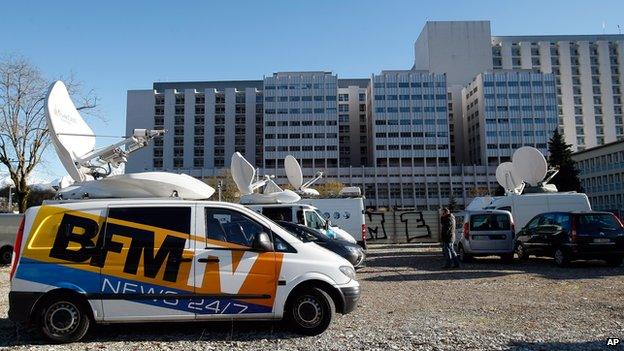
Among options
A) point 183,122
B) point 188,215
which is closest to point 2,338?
point 188,215

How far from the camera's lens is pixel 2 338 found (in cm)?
630

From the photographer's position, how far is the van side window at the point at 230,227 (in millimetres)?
6324

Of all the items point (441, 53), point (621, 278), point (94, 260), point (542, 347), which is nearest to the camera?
point (542, 347)

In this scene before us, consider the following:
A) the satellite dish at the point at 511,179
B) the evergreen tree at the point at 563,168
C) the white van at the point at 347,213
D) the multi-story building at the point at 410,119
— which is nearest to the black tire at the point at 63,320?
the white van at the point at 347,213

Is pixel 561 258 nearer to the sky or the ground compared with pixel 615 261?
nearer to the sky

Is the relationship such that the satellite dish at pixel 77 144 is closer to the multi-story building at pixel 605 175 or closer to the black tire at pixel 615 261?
the black tire at pixel 615 261

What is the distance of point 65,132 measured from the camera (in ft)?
41.1

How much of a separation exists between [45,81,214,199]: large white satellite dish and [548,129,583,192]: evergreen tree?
4894 centimetres

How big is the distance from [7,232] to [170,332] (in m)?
16.3

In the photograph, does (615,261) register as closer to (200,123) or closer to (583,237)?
(583,237)

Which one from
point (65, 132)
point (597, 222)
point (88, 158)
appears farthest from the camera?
point (597, 222)

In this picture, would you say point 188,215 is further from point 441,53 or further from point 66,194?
point 441,53

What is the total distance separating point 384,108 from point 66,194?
108 meters

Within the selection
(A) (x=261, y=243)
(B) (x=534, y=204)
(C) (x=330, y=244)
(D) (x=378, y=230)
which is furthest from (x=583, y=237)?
(D) (x=378, y=230)
